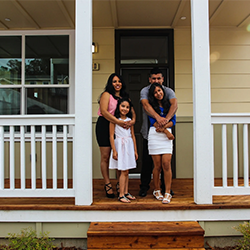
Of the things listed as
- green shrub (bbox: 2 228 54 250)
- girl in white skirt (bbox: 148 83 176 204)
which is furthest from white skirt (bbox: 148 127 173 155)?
green shrub (bbox: 2 228 54 250)

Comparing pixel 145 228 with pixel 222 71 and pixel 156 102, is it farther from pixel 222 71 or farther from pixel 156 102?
pixel 222 71

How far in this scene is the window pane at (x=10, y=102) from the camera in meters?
4.05

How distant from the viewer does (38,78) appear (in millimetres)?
4055

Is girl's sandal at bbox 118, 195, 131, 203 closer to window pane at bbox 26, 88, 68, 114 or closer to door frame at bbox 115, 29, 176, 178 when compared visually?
door frame at bbox 115, 29, 176, 178

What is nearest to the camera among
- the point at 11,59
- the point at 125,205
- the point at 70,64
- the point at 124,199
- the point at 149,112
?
the point at 125,205

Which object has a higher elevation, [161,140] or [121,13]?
[121,13]

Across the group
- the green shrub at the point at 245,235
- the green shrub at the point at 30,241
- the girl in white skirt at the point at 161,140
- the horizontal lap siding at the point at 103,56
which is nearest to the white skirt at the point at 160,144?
the girl in white skirt at the point at 161,140

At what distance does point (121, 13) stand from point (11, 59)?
206 cm

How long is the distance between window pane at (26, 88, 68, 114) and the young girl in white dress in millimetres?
1747

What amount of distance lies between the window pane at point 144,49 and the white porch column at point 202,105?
1.69 meters

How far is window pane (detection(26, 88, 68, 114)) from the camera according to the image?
4.04 metres

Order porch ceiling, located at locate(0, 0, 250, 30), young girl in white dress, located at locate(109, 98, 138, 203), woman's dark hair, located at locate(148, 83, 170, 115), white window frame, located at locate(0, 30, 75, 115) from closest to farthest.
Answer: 1. young girl in white dress, located at locate(109, 98, 138, 203)
2. woman's dark hair, located at locate(148, 83, 170, 115)
3. porch ceiling, located at locate(0, 0, 250, 30)
4. white window frame, located at locate(0, 30, 75, 115)

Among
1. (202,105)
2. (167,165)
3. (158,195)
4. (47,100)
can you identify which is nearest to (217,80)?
(202,105)

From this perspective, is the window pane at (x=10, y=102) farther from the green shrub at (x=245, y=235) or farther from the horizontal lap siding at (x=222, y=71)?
the green shrub at (x=245, y=235)
